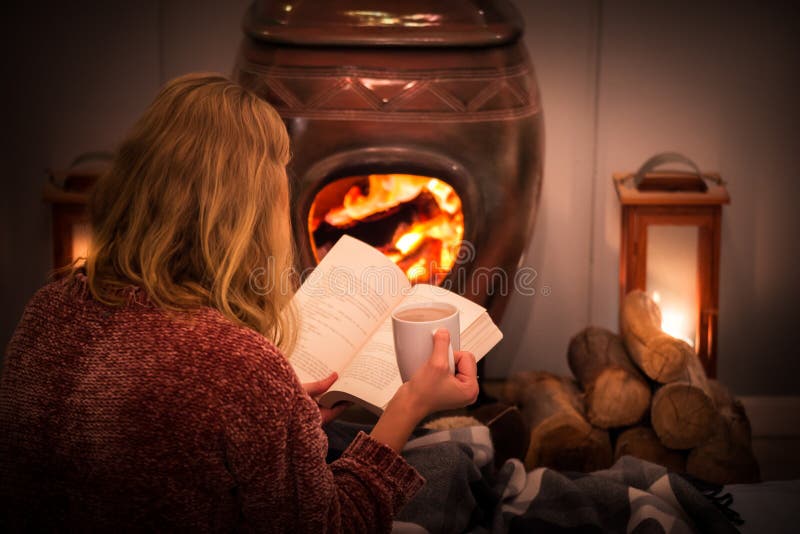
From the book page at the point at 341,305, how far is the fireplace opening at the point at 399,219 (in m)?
0.84

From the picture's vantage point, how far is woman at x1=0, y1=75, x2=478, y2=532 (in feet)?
3.20

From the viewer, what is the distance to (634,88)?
279 centimetres

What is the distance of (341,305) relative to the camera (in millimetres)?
1481

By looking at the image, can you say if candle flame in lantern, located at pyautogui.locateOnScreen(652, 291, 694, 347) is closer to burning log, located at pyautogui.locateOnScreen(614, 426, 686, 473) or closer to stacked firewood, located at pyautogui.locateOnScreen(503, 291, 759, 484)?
stacked firewood, located at pyautogui.locateOnScreen(503, 291, 759, 484)

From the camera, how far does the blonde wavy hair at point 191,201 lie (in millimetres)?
1063

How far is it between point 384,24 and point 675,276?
3.80 ft

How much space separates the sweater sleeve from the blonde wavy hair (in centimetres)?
11

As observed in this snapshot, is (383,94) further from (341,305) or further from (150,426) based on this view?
(150,426)

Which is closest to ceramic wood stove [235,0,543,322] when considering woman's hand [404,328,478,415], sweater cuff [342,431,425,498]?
woman's hand [404,328,478,415]

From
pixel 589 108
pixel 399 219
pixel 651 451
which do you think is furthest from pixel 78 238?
pixel 651 451

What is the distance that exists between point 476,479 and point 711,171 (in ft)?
5.51

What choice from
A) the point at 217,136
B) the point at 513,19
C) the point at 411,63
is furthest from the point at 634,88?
the point at 217,136

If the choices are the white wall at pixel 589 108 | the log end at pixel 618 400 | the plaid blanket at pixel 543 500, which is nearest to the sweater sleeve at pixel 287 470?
the plaid blanket at pixel 543 500

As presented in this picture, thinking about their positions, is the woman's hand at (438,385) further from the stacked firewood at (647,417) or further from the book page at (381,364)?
the stacked firewood at (647,417)
